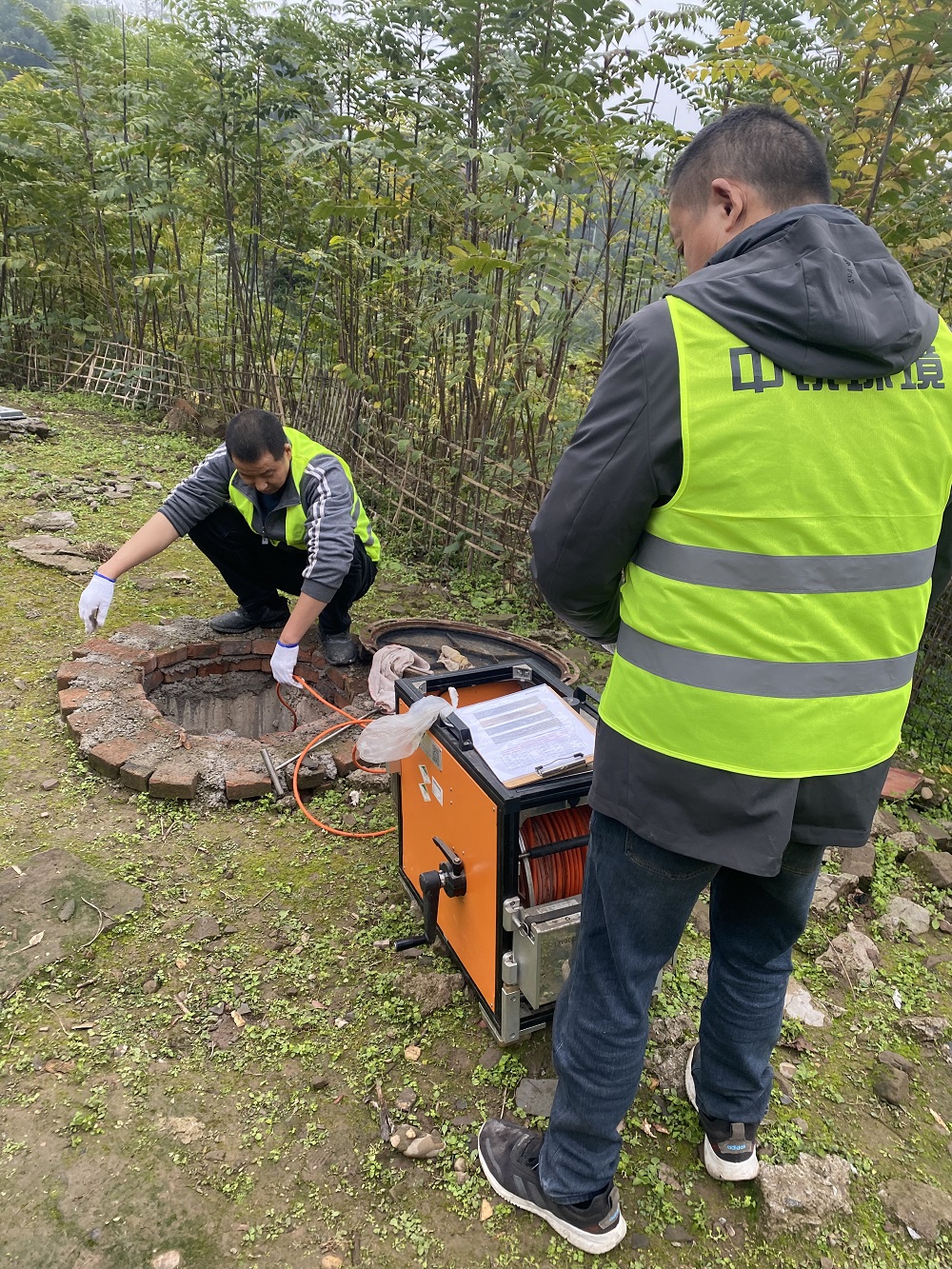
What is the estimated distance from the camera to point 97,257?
8.93 meters

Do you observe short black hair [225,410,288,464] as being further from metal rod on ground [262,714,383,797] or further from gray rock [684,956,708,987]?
gray rock [684,956,708,987]

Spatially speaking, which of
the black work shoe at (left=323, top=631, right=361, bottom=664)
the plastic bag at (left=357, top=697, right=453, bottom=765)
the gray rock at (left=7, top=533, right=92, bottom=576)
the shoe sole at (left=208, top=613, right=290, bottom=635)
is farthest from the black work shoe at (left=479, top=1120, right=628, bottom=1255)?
the gray rock at (left=7, top=533, right=92, bottom=576)

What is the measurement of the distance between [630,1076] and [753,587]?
956mm

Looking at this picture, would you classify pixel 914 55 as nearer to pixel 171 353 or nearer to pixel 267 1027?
pixel 267 1027

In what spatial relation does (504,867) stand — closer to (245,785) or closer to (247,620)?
(245,785)

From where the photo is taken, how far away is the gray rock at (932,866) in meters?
2.66

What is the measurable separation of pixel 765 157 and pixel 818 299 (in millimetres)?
333

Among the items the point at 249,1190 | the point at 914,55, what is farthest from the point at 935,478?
the point at 914,55

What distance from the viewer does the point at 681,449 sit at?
111 cm

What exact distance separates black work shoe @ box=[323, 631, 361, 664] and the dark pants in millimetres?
32

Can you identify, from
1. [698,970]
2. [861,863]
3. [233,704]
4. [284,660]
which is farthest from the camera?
[233,704]

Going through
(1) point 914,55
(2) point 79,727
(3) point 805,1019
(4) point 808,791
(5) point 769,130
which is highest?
(1) point 914,55

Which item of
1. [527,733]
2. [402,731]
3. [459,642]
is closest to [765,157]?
[527,733]

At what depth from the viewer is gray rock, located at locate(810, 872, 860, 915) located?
2471 millimetres
